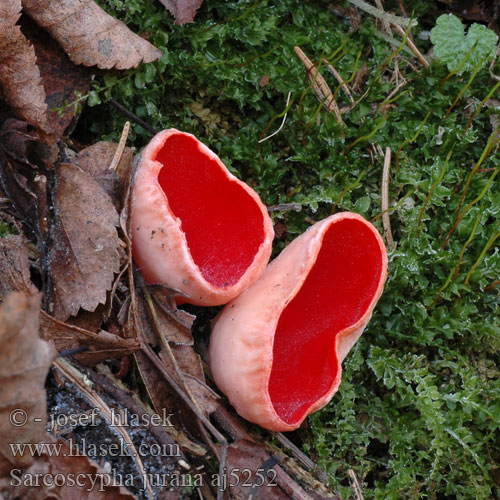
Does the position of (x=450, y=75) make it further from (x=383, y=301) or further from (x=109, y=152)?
(x=109, y=152)

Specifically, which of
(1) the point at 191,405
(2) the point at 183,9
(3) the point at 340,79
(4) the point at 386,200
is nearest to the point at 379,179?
(4) the point at 386,200

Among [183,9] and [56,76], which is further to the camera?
[183,9]

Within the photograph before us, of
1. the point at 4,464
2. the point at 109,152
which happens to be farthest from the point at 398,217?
the point at 4,464

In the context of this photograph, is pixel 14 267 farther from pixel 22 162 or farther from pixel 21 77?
pixel 21 77

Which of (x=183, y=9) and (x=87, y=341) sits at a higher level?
(x=183, y=9)

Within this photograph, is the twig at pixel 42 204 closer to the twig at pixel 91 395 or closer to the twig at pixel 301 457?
the twig at pixel 91 395

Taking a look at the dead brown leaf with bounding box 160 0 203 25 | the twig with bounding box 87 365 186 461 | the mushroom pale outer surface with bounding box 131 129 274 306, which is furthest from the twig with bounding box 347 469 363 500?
the dead brown leaf with bounding box 160 0 203 25
